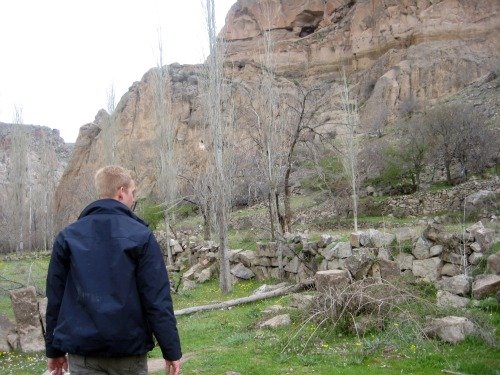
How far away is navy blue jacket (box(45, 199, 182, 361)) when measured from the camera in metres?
2.92

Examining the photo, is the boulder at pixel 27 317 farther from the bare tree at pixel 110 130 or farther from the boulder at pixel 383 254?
the bare tree at pixel 110 130

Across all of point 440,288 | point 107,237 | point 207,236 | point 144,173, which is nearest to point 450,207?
point 207,236

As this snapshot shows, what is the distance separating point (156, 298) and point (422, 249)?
27.0ft

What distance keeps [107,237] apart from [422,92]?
48.5 m

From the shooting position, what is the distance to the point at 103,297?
2.93 meters

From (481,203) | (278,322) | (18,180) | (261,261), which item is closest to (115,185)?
(278,322)

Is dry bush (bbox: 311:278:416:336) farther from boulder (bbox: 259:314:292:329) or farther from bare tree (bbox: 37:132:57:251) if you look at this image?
bare tree (bbox: 37:132:57:251)

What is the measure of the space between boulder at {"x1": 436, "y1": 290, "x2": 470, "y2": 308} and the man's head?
18.8 feet

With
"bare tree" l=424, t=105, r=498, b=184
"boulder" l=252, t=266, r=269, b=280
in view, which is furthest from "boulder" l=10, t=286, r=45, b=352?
"bare tree" l=424, t=105, r=498, b=184

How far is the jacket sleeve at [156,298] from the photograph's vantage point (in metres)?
3.02

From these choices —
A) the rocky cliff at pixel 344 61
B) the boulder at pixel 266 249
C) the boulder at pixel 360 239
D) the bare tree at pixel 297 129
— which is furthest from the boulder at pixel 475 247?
the rocky cliff at pixel 344 61

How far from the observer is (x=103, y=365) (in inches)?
118

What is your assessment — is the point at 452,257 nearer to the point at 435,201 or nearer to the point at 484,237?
the point at 484,237

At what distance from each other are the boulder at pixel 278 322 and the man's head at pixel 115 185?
5193mm
